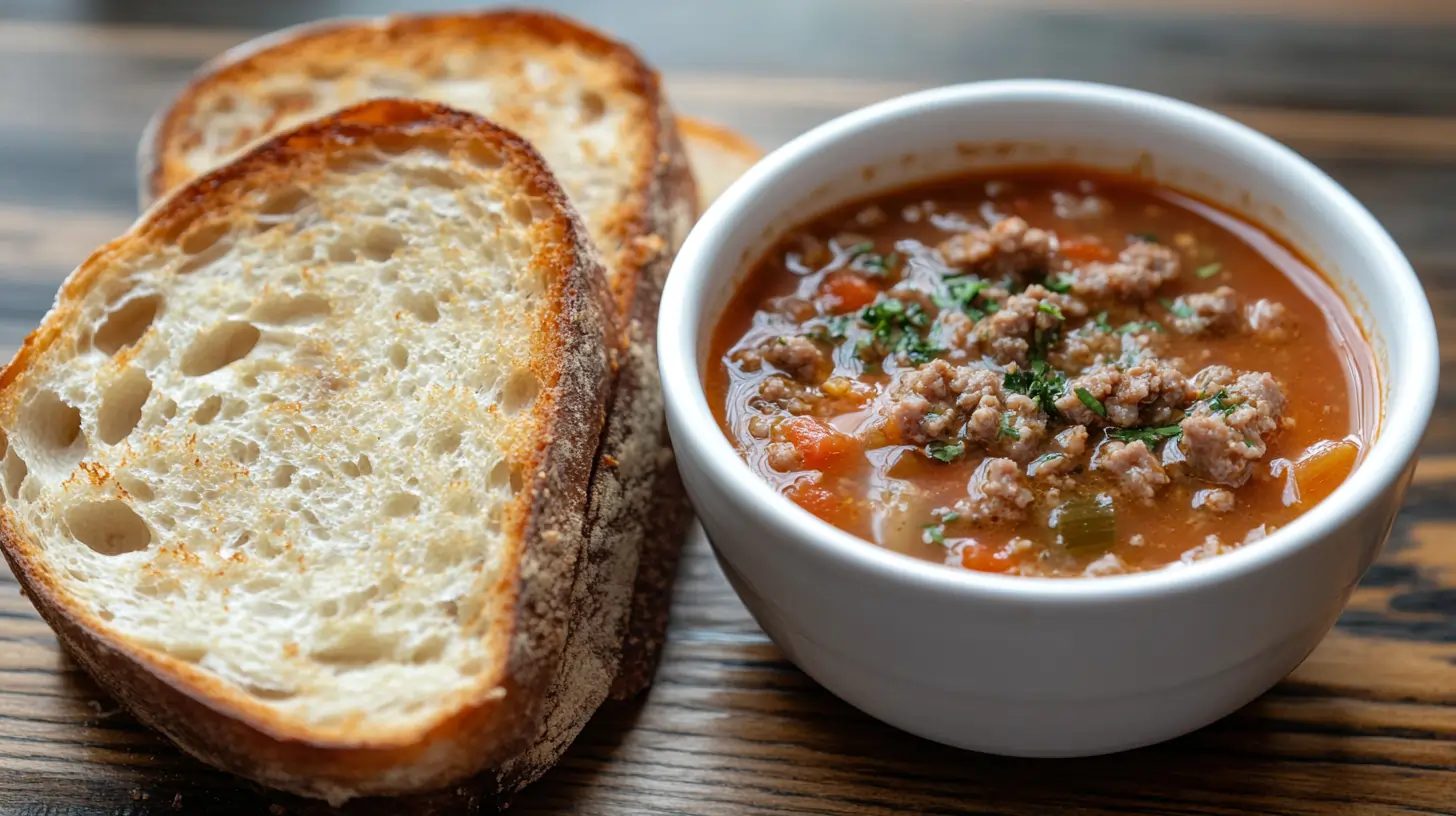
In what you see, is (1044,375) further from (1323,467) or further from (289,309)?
(289,309)

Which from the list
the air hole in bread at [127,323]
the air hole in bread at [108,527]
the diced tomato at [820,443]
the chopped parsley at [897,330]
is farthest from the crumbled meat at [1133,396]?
the air hole in bread at [127,323]

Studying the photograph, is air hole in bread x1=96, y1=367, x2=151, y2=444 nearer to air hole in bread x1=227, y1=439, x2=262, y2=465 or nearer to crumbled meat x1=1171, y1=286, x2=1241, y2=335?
air hole in bread x1=227, y1=439, x2=262, y2=465

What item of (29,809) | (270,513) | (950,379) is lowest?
(29,809)

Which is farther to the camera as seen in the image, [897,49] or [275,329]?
[897,49]

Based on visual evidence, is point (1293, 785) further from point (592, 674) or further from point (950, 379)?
point (592, 674)

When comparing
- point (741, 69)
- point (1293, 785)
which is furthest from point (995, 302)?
point (741, 69)

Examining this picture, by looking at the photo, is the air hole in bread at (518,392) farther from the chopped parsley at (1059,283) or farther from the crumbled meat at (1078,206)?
the crumbled meat at (1078,206)
